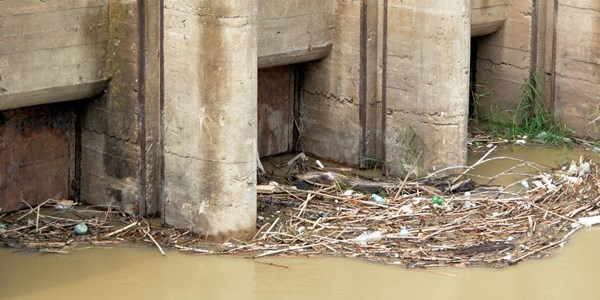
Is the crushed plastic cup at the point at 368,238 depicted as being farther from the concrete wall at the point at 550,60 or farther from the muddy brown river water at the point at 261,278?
the concrete wall at the point at 550,60

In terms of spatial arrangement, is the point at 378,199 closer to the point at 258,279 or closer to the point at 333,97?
the point at 333,97

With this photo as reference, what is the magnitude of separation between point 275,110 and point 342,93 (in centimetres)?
54

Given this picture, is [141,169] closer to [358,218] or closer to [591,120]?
[358,218]

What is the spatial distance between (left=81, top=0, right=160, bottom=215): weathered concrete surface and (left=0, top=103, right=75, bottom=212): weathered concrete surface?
5.7 inches

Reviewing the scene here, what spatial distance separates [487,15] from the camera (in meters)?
11.5

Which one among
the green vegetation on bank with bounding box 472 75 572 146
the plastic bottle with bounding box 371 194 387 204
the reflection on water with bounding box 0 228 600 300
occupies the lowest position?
the reflection on water with bounding box 0 228 600 300

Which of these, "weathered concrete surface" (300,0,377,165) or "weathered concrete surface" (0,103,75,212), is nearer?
"weathered concrete surface" (0,103,75,212)

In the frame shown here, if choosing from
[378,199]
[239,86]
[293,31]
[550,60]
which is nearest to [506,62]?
[550,60]

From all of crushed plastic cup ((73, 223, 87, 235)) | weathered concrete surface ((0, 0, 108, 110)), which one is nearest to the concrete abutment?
weathered concrete surface ((0, 0, 108, 110))

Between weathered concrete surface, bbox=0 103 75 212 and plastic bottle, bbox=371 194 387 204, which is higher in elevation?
weathered concrete surface, bbox=0 103 75 212

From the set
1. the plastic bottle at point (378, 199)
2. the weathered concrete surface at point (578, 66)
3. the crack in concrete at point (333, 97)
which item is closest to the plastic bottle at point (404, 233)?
the plastic bottle at point (378, 199)

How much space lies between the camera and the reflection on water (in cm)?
804

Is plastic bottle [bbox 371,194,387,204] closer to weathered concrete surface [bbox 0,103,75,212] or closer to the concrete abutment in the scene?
the concrete abutment

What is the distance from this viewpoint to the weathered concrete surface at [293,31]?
1005 cm
